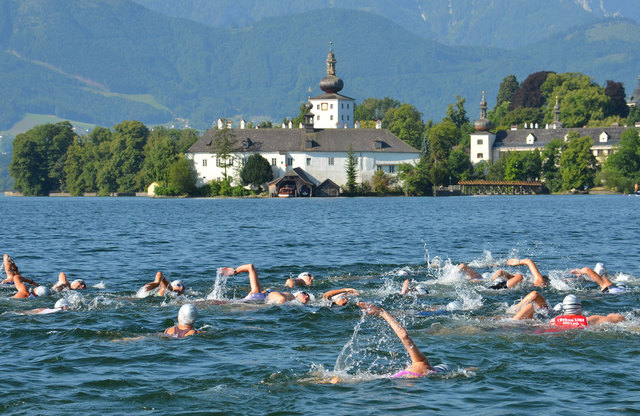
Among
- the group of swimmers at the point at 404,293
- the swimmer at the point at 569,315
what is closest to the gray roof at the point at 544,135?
the group of swimmers at the point at 404,293

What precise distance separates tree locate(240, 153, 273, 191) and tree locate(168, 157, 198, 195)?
941cm

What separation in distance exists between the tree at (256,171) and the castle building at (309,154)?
2526mm

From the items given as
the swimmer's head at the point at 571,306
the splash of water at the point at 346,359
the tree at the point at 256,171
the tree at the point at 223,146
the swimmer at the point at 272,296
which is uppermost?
the tree at the point at 223,146

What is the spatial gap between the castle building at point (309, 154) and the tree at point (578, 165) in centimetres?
2476

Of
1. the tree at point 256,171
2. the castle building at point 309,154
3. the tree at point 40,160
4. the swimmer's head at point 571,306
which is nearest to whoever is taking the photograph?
the swimmer's head at point 571,306

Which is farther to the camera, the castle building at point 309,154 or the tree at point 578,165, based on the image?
the castle building at point 309,154

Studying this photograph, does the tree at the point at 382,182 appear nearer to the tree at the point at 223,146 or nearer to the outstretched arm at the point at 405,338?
the tree at the point at 223,146

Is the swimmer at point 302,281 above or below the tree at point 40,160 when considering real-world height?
below

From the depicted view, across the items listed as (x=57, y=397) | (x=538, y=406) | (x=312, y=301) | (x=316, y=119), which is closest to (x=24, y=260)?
(x=312, y=301)

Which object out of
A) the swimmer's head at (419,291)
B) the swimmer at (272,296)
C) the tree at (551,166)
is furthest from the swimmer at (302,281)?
the tree at (551,166)

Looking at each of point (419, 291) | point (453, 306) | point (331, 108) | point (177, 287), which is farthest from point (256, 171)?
point (453, 306)

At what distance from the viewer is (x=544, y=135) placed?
6978 inches

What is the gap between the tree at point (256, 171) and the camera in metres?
137

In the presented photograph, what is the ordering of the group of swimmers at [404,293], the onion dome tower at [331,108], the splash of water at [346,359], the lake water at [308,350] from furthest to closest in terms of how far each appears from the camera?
1. the onion dome tower at [331,108]
2. the splash of water at [346,359]
3. the group of swimmers at [404,293]
4. the lake water at [308,350]
